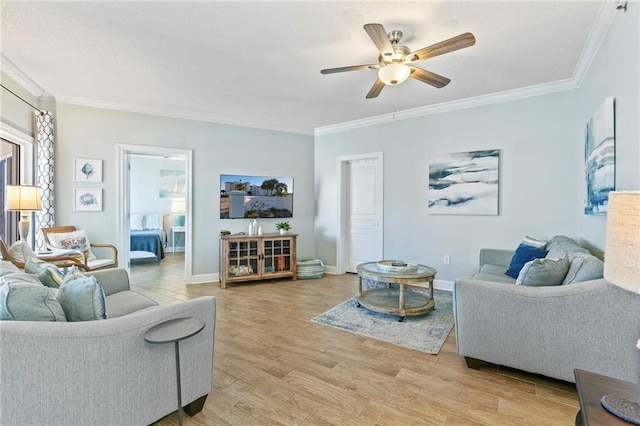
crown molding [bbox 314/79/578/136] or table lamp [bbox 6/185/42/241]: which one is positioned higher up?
crown molding [bbox 314/79/578/136]

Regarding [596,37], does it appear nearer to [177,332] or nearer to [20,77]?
[177,332]

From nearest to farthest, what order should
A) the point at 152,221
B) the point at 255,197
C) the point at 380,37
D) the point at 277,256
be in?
the point at 380,37, the point at 277,256, the point at 255,197, the point at 152,221

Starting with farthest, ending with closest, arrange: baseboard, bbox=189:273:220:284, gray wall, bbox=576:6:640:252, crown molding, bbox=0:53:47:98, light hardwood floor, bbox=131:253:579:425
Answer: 1. baseboard, bbox=189:273:220:284
2. crown molding, bbox=0:53:47:98
3. gray wall, bbox=576:6:640:252
4. light hardwood floor, bbox=131:253:579:425

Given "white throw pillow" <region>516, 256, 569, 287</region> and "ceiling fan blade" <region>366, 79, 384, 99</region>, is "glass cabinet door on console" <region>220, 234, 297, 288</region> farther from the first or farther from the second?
"white throw pillow" <region>516, 256, 569, 287</region>

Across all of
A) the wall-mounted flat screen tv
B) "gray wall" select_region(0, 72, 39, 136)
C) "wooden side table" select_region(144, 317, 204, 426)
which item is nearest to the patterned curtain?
"gray wall" select_region(0, 72, 39, 136)

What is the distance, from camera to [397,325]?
3014mm

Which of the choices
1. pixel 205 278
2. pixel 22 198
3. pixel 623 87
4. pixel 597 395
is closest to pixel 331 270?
pixel 205 278

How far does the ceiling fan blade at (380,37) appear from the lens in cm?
199

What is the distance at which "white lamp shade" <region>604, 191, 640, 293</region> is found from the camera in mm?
918

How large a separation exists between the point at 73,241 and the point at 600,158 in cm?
563

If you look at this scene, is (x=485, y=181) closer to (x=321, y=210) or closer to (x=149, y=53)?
(x=321, y=210)

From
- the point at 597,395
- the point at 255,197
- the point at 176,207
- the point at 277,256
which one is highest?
the point at 255,197

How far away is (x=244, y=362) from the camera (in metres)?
→ 2.32

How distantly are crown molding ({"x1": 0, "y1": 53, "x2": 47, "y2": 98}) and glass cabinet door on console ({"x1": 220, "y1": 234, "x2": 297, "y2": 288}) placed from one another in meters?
2.87
